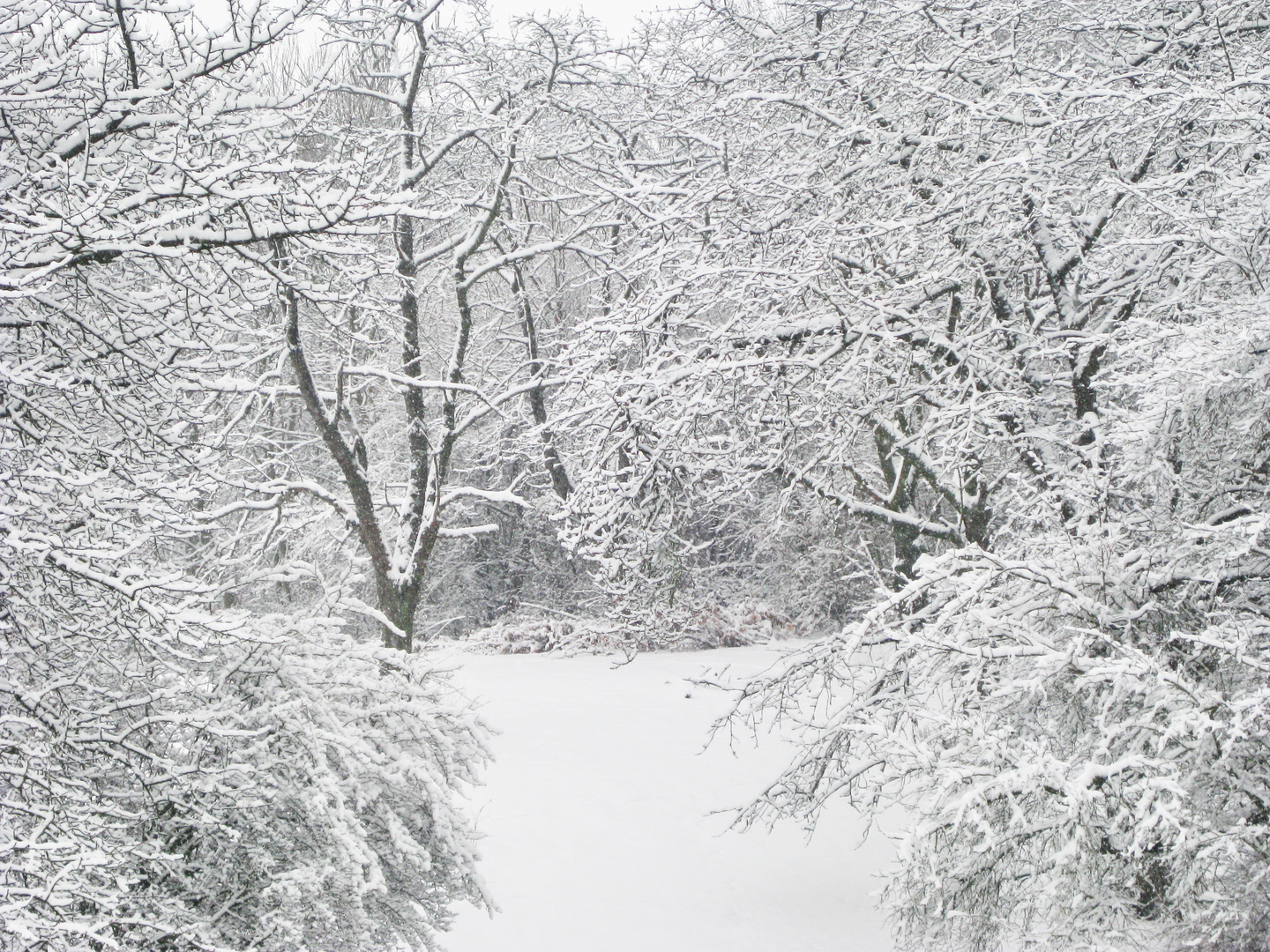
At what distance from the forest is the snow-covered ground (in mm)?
1578

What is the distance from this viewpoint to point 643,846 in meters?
7.77

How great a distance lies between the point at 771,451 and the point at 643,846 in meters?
3.42

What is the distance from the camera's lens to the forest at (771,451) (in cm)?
321

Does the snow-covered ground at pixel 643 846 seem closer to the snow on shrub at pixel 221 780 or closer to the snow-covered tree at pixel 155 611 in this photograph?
the snow on shrub at pixel 221 780

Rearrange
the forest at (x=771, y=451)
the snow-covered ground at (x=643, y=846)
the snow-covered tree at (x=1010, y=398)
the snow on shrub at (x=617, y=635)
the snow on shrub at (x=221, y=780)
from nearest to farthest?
the snow on shrub at (x=221, y=780), the forest at (x=771, y=451), the snow-covered tree at (x=1010, y=398), the snow-covered ground at (x=643, y=846), the snow on shrub at (x=617, y=635)

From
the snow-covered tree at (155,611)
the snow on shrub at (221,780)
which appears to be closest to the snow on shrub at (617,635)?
the snow on shrub at (221,780)

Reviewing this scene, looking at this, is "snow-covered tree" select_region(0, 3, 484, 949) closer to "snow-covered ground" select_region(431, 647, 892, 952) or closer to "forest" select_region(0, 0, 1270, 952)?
"forest" select_region(0, 0, 1270, 952)

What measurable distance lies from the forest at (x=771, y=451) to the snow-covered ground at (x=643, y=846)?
1.58m

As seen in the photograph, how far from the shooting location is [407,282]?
880 centimetres

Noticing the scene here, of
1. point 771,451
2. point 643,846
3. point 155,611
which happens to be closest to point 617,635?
point 643,846

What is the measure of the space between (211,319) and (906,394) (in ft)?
11.9

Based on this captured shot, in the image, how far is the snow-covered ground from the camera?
6.47m

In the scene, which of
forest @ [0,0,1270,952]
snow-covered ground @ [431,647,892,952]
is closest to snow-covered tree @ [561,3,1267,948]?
forest @ [0,0,1270,952]

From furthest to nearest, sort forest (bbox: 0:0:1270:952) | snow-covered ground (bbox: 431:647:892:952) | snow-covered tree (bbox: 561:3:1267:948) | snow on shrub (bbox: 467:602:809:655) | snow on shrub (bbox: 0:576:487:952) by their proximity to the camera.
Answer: snow on shrub (bbox: 467:602:809:655) < snow-covered ground (bbox: 431:647:892:952) < snow-covered tree (bbox: 561:3:1267:948) < forest (bbox: 0:0:1270:952) < snow on shrub (bbox: 0:576:487:952)
